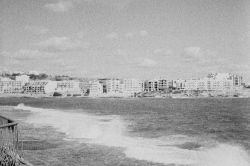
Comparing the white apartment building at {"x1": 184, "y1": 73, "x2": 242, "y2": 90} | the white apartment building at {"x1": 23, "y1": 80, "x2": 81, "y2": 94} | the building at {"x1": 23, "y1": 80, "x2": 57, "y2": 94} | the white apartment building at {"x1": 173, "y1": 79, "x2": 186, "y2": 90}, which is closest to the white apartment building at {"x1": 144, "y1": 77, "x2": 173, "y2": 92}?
the white apartment building at {"x1": 173, "y1": 79, "x2": 186, "y2": 90}

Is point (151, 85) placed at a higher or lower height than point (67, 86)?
higher

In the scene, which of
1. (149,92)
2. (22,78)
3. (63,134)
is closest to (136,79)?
(149,92)

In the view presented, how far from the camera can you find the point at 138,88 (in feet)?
564

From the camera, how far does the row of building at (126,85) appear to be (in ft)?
559

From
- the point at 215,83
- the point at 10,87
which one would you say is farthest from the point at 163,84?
the point at 10,87

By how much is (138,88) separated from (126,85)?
717 cm

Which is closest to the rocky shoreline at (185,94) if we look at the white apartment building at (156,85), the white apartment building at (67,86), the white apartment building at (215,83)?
the white apartment building at (215,83)

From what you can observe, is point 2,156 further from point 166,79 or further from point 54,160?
point 166,79

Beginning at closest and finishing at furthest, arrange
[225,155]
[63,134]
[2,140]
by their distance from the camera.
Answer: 1. [2,140]
2. [225,155]
3. [63,134]

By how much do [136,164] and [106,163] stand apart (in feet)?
4.42

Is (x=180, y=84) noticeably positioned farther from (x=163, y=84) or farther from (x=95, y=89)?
(x=95, y=89)

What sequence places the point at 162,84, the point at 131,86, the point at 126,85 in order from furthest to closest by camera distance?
the point at 162,84, the point at 131,86, the point at 126,85

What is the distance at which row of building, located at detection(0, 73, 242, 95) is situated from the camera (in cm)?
17050

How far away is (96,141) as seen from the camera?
19703 millimetres
